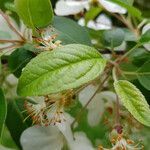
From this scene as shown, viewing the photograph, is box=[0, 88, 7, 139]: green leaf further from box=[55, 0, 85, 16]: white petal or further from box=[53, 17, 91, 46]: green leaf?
box=[55, 0, 85, 16]: white petal

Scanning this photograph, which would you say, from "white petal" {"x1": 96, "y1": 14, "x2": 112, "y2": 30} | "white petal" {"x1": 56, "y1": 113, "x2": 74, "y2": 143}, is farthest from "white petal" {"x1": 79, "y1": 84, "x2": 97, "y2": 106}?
"white petal" {"x1": 96, "y1": 14, "x2": 112, "y2": 30}

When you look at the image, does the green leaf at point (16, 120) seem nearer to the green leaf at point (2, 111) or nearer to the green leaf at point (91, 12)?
the green leaf at point (2, 111)

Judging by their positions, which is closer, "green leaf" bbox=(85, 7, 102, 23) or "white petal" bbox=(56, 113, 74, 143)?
"white petal" bbox=(56, 113, 74, 143)

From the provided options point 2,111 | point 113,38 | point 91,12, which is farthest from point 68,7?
point 2,111

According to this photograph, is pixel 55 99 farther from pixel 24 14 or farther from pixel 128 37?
pixel 128 37

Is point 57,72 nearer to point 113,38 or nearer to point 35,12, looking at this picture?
point 35,12

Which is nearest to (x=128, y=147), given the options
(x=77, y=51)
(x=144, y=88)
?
(x=144, y=88)

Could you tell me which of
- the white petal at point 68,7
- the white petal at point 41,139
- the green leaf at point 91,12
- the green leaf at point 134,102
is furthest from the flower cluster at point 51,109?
the green leaf at point 91,12
